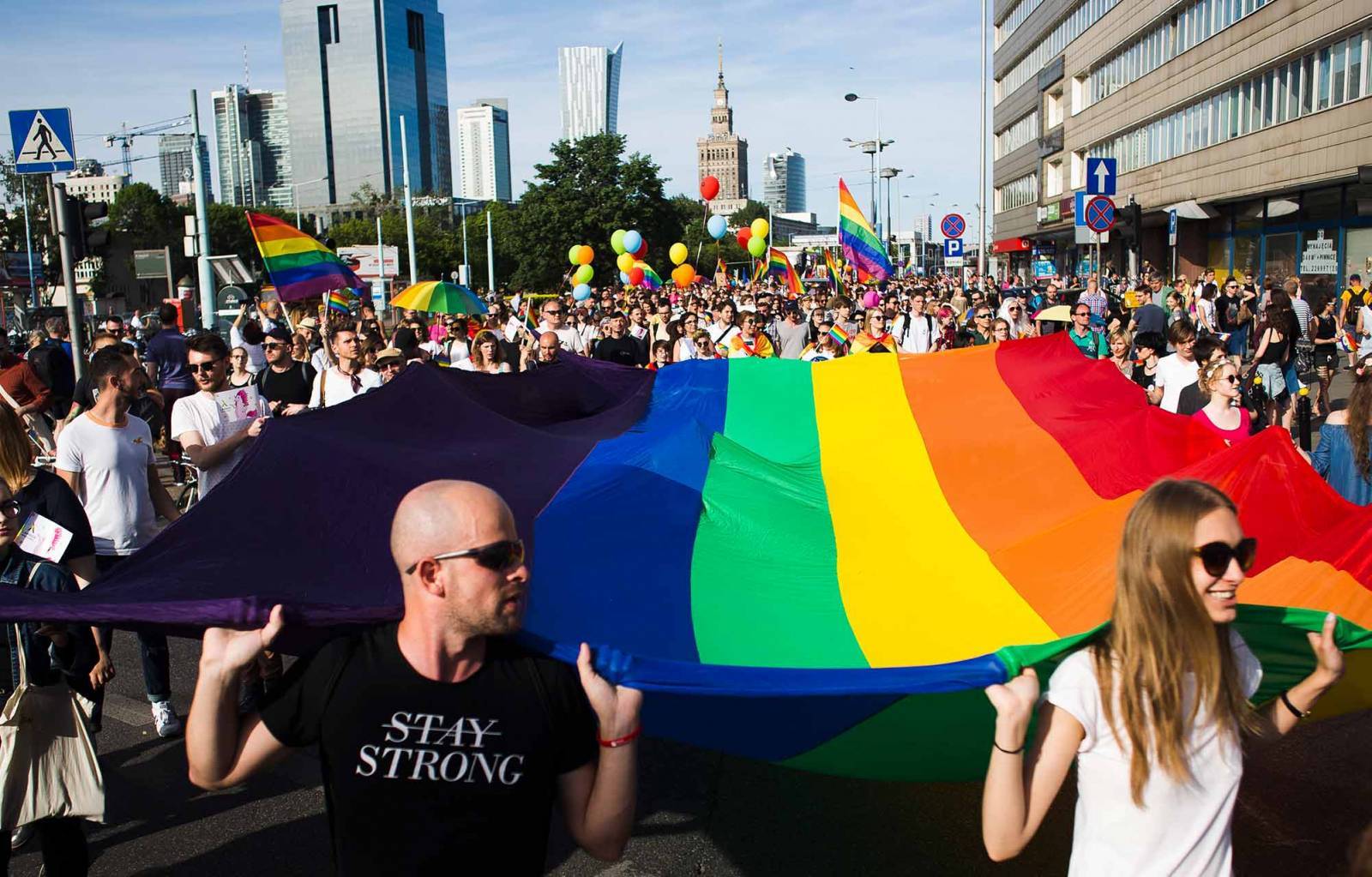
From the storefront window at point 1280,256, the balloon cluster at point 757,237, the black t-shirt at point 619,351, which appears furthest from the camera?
the storefront window at point 1280,256

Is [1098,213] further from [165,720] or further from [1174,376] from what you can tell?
[165,720]

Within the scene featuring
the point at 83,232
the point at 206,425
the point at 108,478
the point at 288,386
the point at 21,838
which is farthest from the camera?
the point at 83,232

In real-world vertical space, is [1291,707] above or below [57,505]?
below

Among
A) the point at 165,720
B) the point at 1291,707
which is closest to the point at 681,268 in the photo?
the point at 165,720

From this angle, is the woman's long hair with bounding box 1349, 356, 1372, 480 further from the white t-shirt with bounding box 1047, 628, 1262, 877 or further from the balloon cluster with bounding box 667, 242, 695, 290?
the balloon cluster with bounding box 667, 242, 695, 290

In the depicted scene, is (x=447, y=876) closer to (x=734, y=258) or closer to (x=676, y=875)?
(x=676, y=875)

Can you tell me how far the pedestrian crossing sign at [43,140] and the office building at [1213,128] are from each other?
14560 millimetres

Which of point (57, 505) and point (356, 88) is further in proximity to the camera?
point (356, 88)

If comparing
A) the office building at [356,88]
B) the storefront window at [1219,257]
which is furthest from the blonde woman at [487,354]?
the office building at [356,88]

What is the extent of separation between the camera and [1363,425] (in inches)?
239

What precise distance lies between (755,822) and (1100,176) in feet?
42.5

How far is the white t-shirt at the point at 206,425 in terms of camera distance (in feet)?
23.0

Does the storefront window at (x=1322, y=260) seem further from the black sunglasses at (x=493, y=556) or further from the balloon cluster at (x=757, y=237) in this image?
the black sunglasses at (x=493, y=556)

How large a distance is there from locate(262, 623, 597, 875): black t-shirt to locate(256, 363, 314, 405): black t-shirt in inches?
279
